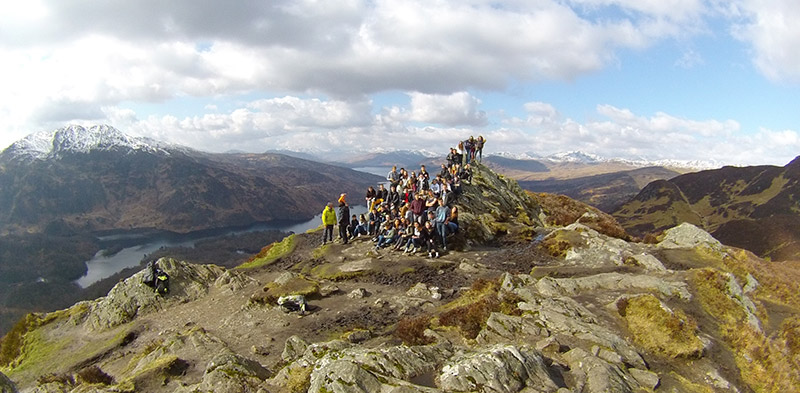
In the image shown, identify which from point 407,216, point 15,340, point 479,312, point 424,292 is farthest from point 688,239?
point 15,340

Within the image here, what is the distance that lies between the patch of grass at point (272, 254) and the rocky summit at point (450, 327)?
2.04 meters

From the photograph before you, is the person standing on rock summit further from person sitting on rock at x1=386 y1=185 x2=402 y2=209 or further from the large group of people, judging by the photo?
person sitting on rock at x1=386 y1=185 x2=402 y2=209

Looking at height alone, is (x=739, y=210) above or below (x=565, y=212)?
below

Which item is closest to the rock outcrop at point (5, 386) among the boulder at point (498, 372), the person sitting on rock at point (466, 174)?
the boulder at point (498, 372)

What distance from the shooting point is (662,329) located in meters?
12.1

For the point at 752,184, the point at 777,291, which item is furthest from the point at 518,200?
the point at 752,184

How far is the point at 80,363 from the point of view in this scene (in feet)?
58.3

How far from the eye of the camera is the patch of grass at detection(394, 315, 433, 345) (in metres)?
12.8

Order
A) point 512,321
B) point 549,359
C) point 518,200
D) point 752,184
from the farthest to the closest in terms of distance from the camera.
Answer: point 752,184, point 518,200, point 512,321, point 549,359

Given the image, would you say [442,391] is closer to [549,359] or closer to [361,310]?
[549,359]

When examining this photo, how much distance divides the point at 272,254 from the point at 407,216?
47.3 feet

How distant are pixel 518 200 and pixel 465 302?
32464 mm

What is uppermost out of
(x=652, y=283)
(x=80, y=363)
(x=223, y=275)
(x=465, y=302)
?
(x=652, y=283)

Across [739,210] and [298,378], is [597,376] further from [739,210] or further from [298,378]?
[739,210]
